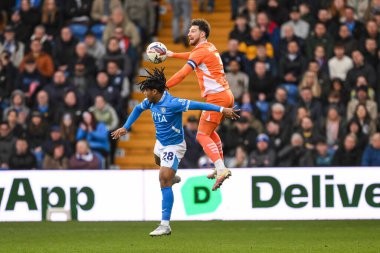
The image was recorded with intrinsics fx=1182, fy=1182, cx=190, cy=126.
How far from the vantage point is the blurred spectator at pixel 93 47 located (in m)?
27.7

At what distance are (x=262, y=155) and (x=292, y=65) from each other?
8.71 feet

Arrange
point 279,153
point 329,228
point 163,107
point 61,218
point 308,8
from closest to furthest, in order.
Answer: point 163,107
point 329,228
point 61,218
point 279,153
point 308,8

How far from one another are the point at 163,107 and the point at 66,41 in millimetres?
10694

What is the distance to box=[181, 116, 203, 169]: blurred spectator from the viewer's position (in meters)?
24.9

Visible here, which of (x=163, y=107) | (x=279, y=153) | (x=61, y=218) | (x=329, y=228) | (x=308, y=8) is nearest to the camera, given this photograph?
(x=163, y=107)

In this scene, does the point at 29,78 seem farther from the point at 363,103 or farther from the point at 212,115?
the point at 212,115

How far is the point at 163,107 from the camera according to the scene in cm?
1764

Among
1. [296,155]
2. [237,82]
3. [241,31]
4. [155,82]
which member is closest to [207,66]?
[155,82]

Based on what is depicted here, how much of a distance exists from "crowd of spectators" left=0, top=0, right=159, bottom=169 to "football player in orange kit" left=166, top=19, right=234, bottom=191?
6894 mm

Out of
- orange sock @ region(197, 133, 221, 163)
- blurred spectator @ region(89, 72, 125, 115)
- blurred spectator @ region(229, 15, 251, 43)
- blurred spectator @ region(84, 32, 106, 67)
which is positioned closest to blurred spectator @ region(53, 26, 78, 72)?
blurred spectator @ region(84, 32, 106, 67)

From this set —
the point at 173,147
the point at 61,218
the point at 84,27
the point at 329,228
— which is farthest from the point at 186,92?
the point at 173,147

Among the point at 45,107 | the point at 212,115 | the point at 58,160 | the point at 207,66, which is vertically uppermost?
the point at 207,66

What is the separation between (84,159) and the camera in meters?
25.2

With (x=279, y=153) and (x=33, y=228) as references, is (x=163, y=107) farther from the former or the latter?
(x=279, y=153)
